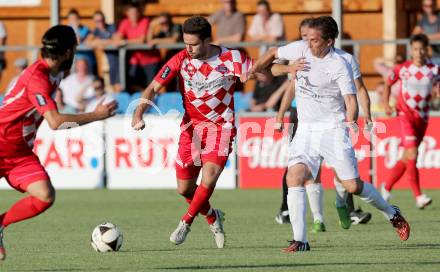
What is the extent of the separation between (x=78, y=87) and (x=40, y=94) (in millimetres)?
11215

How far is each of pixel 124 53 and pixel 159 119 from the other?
5.80 ft

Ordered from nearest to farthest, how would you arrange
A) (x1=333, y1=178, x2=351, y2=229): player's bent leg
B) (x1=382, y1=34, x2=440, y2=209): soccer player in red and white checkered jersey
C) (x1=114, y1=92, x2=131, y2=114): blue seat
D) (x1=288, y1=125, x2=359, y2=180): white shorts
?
(x1=288, y1=125, x2=359, y2=180): white shorts < (x1=333, y1=178, x2=351, y2=229): player's bent leg < (x1=382, y1=34, x2=440, y2=209): soccer player in red and white checkered jersey < (x1=114, y1=92, x2=131, y2=114): blue seat

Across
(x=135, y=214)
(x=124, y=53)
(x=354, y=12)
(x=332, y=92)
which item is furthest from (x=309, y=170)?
(x=354, y=12)

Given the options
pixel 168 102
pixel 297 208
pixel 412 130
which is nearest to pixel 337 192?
pixel 297 208

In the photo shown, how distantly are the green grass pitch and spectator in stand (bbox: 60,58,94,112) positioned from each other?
344 cm

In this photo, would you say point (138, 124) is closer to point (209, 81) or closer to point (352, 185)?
point (209, 81)

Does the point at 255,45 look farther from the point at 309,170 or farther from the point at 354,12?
the point at 309,170

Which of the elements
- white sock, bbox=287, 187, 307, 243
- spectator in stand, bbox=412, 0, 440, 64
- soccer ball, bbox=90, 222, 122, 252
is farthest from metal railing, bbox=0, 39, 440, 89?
soccer ball, bbox=90, 222, 122, 252

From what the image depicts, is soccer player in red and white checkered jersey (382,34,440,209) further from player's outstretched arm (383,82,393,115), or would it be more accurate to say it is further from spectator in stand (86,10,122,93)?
spectator in stand (86,10,122,93)

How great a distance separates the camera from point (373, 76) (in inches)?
817

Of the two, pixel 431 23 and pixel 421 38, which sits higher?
pixel 431 23

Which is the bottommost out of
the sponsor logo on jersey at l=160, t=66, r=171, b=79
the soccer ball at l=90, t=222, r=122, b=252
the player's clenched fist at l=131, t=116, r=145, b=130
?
the soccer ball at l=90, t=222, r=122, b=252

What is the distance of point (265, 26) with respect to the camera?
19.8 meters

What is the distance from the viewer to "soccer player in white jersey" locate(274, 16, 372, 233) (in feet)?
34.3
